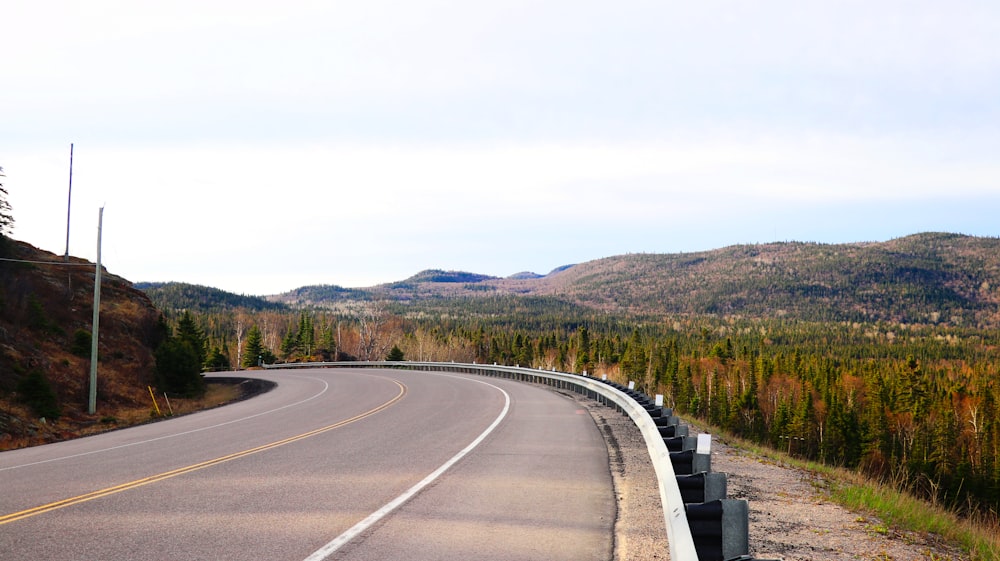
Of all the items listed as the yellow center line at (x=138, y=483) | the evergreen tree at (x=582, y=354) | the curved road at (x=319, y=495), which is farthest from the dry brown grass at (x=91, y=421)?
the evergreen tree at (x=582, y=354)

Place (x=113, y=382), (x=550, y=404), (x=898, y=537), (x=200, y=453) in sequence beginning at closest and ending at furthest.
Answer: (x=898, y=537) → (x=200, y=453) → (x=550, y=404) → (x=113, y=382)

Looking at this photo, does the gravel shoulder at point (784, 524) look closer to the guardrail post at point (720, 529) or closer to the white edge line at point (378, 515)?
the guardrail post at point (720, 529)

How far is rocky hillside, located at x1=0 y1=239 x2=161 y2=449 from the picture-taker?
2478 cm

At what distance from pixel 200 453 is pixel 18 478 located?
2.83 meters

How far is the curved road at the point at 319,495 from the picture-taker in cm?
610

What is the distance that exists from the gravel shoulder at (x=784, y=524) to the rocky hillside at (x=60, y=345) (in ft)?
58.8

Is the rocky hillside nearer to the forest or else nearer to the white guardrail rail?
the white guardrail rail

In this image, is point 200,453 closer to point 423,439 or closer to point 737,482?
point 423,439

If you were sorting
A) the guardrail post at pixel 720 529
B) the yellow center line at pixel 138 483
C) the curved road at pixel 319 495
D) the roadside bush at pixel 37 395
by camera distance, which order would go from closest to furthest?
the guardrail post at pixel 720 529, the curved road at pixel 319 495, the yellow center line at pixel 138 483, the roadside bush at pixel 37 395

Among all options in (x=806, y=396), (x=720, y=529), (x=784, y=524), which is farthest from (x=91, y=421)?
(x=806, y=396)

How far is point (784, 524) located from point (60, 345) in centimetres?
3474

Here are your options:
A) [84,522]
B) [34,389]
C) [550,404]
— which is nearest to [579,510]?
[84,522]

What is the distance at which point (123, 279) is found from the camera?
46.0m

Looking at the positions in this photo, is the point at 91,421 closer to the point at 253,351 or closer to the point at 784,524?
the point at 784,524
